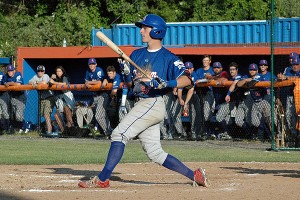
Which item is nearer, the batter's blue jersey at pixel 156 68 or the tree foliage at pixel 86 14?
the batter's blue jersey at pixel 156 68

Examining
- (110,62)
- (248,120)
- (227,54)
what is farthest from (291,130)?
(110,62)

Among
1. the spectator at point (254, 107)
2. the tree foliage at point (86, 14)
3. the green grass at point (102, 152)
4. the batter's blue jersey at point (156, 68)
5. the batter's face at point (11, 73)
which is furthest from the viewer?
the tree foliage at point (86, 14)

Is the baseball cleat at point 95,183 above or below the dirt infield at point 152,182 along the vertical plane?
above

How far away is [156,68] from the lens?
8.48m

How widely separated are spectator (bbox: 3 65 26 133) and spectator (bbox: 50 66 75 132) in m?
0.94

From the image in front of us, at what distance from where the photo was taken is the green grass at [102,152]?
12469 millimetres

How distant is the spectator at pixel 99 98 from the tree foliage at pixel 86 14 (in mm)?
8140

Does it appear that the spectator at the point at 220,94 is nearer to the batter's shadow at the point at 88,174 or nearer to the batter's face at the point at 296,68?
the batter's face at the point at 296,68

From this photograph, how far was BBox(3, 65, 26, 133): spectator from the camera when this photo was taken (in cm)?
1861

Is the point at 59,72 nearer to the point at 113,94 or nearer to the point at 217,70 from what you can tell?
the point at 113,94

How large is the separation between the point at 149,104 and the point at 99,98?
9083 mm

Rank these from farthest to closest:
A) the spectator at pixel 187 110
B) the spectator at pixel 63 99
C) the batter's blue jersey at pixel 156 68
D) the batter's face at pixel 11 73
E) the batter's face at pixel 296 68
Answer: the batter's face at pixel 11 73, the spectator at pixel 63 99, the spectator at pixel 187 110, the batter's face at pixel 296 68, the batter's blue jersey at pixel 156 68

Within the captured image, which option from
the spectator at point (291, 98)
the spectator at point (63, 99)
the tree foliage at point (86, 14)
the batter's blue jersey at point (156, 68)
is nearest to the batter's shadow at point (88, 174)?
the batter's blue jersey at point (156, 68)

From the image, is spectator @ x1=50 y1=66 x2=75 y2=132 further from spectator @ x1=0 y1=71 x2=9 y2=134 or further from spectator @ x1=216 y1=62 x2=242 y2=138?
spectator @ x1=216 y1=62 x2=242 y2=138
